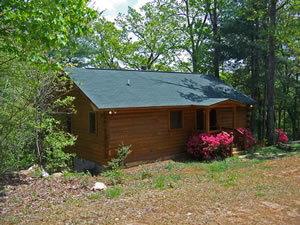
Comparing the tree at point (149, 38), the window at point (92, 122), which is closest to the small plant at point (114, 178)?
the window at point (92, 122)

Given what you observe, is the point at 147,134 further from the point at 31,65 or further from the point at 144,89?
the point at 31,65

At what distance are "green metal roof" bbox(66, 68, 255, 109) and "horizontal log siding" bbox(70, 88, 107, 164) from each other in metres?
0.67

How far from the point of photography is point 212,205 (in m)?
6.26

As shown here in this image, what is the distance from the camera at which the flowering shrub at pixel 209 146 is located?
1222cm

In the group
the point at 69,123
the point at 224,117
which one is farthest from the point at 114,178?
the point at 224,117

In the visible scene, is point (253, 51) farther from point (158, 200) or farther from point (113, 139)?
point (158, 200)

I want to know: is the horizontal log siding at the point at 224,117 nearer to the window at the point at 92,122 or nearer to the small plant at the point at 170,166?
the small plant at the point at 170,166

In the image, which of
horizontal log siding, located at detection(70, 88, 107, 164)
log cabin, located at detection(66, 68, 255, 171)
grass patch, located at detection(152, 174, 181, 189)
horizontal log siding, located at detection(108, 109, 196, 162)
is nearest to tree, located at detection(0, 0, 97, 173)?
horizontal log siding, located at detection(70, 88, 107, 164)

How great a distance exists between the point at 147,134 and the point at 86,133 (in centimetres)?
282

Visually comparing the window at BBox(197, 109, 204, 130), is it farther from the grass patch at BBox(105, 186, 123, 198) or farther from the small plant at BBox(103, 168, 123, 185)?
the grass patch at BBox(105, 186, 123, 198)

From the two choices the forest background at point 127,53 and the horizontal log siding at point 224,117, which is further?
the horizontal log siding at point 224,117

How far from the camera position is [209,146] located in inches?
480

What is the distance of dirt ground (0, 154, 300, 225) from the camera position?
220 inches

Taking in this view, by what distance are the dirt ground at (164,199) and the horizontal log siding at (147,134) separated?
1.99 meters
